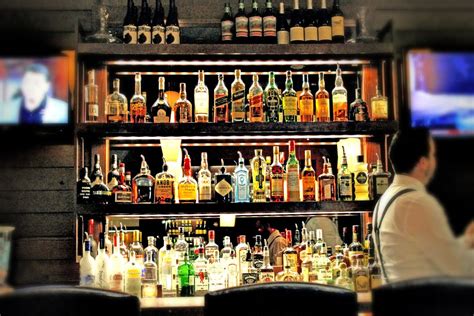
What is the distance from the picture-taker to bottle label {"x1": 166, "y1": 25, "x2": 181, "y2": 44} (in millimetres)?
3475

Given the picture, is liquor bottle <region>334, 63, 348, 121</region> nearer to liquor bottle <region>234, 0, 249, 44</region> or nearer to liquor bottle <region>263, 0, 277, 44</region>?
liquor bottle <region>263, 0, 277, 44</region>

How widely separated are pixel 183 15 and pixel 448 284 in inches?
111

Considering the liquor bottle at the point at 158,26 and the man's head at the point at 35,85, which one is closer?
the man's head at the point at 35,85

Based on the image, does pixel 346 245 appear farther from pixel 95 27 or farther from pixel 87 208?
pixel 95 27

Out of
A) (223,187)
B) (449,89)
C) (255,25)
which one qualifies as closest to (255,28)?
(255,25)

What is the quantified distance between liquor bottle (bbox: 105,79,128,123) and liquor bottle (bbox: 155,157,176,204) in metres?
0.38

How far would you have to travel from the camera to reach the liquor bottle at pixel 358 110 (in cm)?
345

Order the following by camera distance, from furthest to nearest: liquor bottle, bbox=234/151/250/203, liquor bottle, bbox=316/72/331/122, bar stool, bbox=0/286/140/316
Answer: liquor bottle, bbox=316/72/331/122 → liquor bottle, bbox=234/151/250/203 → bar stool, bbox=0/286/140/316

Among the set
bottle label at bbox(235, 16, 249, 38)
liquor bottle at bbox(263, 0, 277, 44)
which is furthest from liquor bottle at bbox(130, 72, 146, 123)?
liquor bottle at bbox(263, 0, 277, 44)

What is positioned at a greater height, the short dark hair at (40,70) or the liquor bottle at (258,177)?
the short dark hair at (40,70)

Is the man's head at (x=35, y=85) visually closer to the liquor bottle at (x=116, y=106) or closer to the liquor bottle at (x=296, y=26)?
the liquor bottle at (x=116, y=106)

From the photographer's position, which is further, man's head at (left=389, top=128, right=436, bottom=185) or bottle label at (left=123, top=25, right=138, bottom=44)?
bottle label at (left=123, top=25, right=138, bottom=44)

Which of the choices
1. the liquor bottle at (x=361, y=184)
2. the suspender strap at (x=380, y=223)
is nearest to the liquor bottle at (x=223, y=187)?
the liquor bottle at (x=361, y=184)

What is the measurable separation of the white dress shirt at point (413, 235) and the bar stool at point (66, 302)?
103 centimetres
